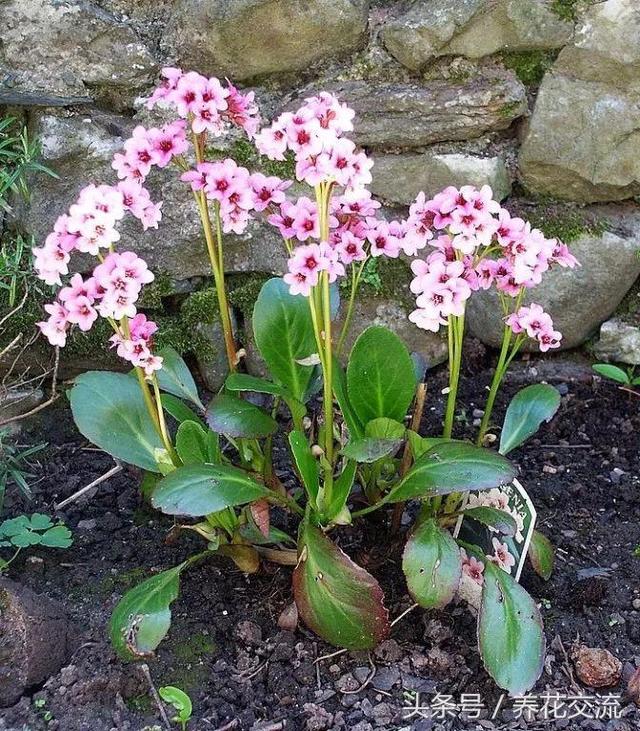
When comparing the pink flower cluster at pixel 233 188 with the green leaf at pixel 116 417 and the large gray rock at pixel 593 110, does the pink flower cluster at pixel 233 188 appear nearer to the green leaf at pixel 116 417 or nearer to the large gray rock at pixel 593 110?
the green leaf at pixel 116 417

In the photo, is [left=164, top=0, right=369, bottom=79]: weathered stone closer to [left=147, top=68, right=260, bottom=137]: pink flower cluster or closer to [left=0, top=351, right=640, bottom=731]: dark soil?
[left=147, top=68, right=260, bottom=137]: pink flower cluster

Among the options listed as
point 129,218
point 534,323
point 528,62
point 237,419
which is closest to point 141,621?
point 237,419

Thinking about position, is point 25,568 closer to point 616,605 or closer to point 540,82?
point 616,605

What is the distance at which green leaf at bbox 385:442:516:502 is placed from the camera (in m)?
1.31

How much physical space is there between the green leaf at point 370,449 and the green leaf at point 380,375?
0.50ft

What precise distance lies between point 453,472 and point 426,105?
899 mm

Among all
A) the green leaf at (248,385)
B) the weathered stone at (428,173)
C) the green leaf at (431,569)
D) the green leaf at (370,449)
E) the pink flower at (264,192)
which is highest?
the pink flower at (264,192)

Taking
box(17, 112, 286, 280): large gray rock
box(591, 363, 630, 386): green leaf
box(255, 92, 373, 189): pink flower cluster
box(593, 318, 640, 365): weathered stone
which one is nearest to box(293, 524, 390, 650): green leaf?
box(255, 92, 373, 189): pink flower cluster

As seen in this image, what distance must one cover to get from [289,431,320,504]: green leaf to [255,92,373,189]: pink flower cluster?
41cm

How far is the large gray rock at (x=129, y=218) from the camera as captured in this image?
6.19 feet

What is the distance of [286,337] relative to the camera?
61.1 inches

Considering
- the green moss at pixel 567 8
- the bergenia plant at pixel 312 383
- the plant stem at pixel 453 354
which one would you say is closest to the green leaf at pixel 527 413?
the bergenia plant at pixel 312 383

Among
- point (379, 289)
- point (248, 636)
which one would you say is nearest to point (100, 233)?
point (248, 636)

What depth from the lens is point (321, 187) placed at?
1237 mm
